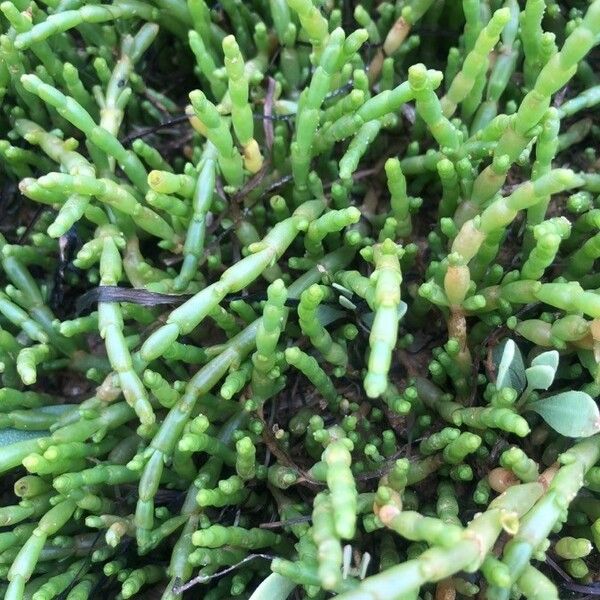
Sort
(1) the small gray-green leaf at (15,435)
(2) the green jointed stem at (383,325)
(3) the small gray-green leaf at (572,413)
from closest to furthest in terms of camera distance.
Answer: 1. (2) the green jointed stem at (383,325)
2. (3) the small gray-green leaf at (572,413)
3. (1) the small gray-green leaf at (15,435)

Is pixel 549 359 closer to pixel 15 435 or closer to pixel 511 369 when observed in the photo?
pixel 511 369

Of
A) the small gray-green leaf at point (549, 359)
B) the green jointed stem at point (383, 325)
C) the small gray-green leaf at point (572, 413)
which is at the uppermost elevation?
the green jointed stem at point (383, 325)

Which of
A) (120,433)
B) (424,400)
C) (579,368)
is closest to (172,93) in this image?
(120,433)

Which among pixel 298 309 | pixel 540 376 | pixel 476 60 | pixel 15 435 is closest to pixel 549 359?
pixel 540 376

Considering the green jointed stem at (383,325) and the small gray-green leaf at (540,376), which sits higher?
the green jointed stem at (383,325)

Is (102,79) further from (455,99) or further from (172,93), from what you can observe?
(455,99)

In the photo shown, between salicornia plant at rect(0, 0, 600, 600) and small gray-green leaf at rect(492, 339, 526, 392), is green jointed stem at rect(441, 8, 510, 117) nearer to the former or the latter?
salicornia plant at rect(0, 0, 600, 600)

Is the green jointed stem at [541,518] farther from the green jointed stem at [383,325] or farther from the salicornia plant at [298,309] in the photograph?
the green jointed stem at [383,325]

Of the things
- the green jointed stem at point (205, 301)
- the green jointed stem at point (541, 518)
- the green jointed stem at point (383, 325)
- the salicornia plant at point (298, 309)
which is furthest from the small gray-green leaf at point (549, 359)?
the green jointed stem at point (205, 301)
